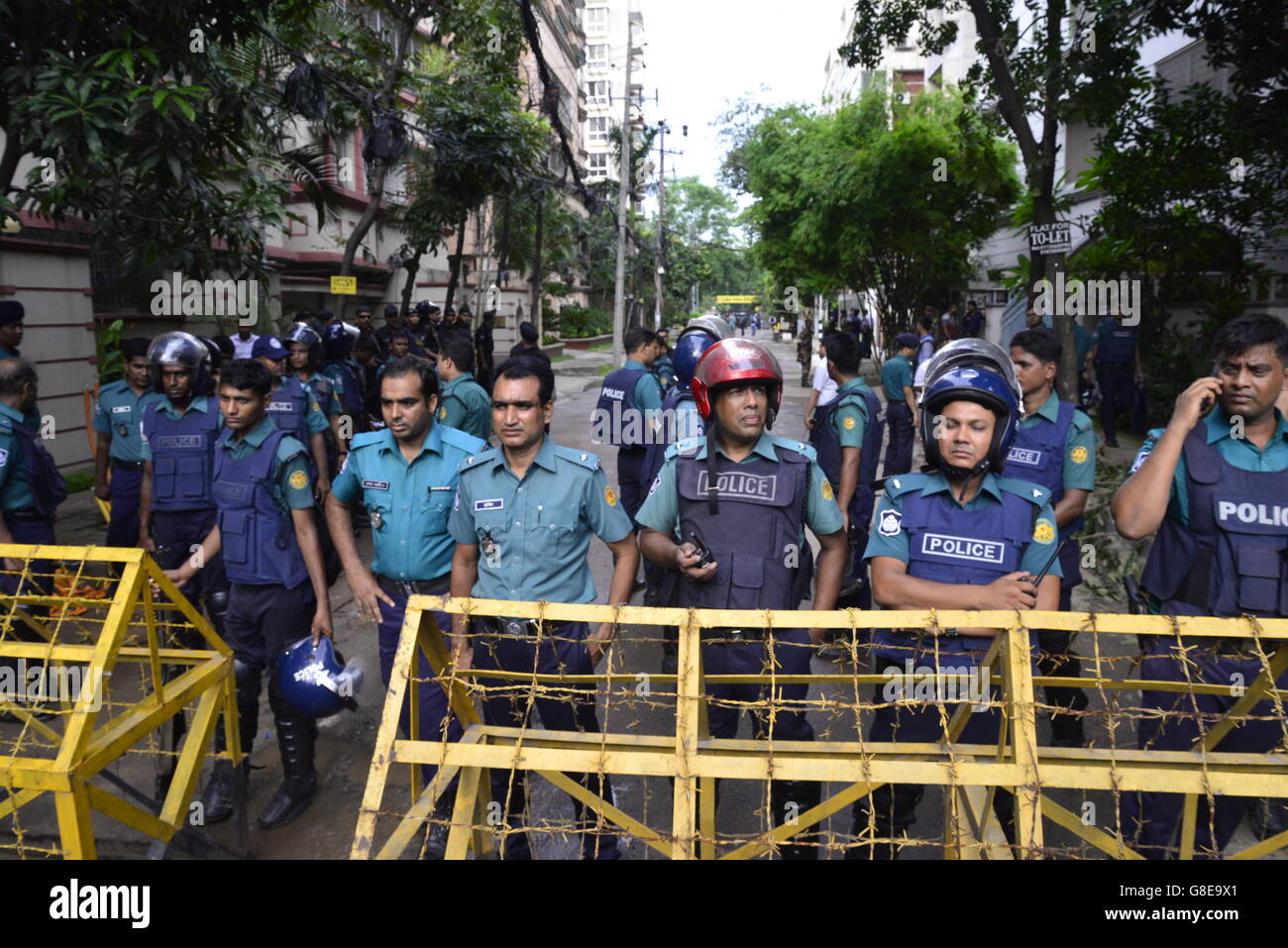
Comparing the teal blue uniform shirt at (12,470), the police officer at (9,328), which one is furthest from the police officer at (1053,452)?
the police officer at (9,328)

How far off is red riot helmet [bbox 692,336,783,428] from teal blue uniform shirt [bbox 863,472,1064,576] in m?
0.50

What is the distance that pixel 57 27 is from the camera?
17.3ft

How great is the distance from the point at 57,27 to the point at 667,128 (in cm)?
3430

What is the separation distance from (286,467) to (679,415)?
2553 mm

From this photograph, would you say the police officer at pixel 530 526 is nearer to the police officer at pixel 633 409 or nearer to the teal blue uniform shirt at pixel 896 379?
the police officer at pixel 633 409

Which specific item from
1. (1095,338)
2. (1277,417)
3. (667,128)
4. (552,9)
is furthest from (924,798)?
(552,9)

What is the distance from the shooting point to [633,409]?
20.9ft

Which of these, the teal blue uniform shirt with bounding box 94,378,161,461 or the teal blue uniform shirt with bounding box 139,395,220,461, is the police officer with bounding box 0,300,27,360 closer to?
the teal blue uniform shirt with bounding box 94,378,161,461

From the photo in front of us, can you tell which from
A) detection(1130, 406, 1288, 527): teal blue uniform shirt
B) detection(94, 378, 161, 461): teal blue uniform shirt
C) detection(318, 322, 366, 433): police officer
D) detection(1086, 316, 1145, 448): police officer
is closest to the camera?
detection(1130, 406, 1288, 527): teal blue uniform shirt

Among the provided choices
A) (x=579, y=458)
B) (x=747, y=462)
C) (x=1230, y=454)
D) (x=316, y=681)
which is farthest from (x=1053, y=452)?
(x=316, y=681)

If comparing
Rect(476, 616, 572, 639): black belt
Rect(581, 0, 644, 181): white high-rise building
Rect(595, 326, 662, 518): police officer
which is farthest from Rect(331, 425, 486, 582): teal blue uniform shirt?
Rect(581, 0, 644, 181): white high-rise building

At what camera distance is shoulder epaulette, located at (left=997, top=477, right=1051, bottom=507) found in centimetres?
280

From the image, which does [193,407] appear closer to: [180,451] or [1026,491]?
[180,451]

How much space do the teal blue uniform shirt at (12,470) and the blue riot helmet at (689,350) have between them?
3681 mm
